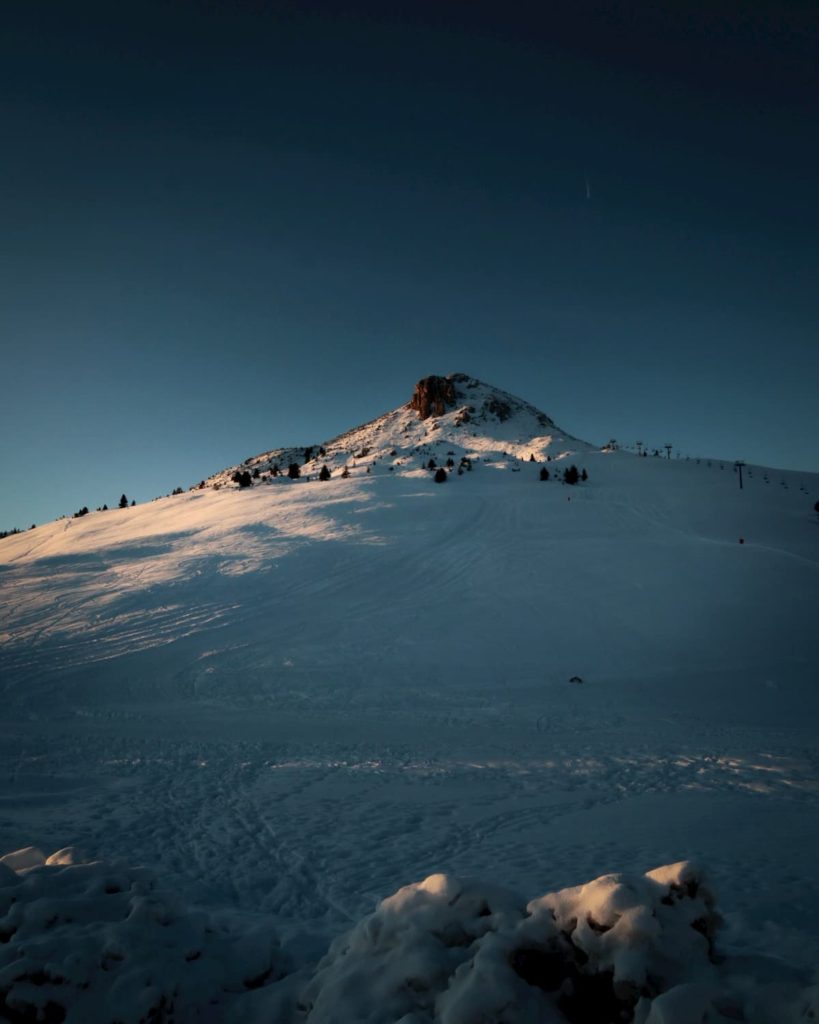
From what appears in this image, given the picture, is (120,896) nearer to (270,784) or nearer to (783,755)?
(270,784)

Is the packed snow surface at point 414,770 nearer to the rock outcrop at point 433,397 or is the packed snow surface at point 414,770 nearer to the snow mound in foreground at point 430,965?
the snow mound in foreground at point 430,965

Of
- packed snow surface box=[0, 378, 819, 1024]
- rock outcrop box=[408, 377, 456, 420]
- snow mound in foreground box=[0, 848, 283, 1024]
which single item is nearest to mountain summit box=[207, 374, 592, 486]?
rock outcrop box=[408, 377, 456, 420]

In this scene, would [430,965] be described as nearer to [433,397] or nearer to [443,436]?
[443,436]

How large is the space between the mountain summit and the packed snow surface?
137 ft

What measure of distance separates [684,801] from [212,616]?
15495 mm

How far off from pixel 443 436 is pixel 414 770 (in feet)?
306

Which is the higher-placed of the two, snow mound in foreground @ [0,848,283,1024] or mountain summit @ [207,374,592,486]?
mountain summit @ [207,374,592,486]

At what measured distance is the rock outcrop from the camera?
11962 centimetres

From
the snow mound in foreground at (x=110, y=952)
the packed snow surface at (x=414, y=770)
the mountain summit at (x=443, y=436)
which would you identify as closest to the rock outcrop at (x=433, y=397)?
the mountain summit at (x=443, y=436)

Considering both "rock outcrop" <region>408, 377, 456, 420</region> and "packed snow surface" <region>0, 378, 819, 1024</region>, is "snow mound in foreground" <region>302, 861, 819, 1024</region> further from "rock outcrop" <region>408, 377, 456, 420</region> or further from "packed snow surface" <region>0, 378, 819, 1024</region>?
"rock outcrop" <region>408, 377, 456, 420</region>

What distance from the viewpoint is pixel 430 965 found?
8.87 feet

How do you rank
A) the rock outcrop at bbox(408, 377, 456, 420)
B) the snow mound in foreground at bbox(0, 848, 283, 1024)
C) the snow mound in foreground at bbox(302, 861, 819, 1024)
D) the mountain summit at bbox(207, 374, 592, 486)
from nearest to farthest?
the snow mound in foreground at bbox(302, 861, 819, 1024)
the snow mound in foreground at bbox(0, 848, 283, 1024)
the mountain summit at bbox(207, 374, 592, 486)
the rock outcrop at bbox(408, 377, 456, 420)

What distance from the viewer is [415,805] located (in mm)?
6996

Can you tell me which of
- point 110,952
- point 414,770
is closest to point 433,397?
point 414,770
